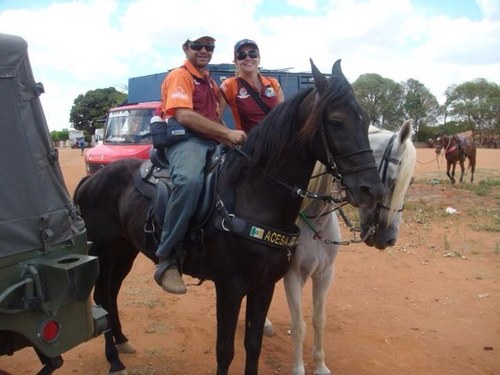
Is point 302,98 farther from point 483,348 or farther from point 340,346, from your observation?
point 483,348

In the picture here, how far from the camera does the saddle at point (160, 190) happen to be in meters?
2.91

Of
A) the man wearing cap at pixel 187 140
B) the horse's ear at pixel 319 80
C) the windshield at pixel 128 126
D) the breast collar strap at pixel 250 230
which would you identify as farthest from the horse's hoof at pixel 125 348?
the windshield at pixel 128 126

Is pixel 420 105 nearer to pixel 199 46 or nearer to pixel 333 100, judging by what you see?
pixel 199 46

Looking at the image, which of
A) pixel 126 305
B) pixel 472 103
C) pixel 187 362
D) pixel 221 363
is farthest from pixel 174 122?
pixel 472 103

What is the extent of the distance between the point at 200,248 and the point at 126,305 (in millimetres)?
2839

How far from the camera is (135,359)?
13.5 ft

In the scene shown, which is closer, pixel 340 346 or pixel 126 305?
pixel 340 346

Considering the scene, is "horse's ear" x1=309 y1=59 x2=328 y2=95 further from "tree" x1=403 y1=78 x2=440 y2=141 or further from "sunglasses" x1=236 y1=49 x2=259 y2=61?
"tree" x1=403 y1=78 x2=440 y2=141

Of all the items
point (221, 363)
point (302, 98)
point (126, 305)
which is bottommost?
point (126, 305)

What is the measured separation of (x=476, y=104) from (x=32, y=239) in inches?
2824

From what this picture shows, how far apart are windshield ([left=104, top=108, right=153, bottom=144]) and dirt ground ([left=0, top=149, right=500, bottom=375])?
500 cm

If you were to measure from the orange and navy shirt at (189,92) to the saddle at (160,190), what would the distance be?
34 centimetres

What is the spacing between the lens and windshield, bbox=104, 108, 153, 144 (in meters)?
11.7

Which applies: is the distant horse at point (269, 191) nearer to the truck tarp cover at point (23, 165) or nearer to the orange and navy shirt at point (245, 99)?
the orange and navy shirt at point (245, 99)
